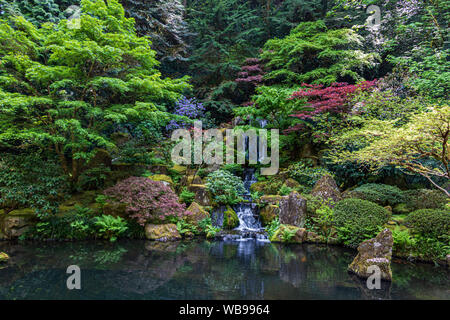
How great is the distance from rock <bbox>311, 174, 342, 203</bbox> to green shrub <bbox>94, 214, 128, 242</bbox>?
6351 millimetres

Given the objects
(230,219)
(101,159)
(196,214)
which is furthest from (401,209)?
(101,159)

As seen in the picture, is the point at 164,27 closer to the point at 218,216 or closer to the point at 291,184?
the point at 291,184

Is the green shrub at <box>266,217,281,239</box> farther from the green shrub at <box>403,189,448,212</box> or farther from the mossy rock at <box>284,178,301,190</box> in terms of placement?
the green shrub at <box>403,189,448,212</box>

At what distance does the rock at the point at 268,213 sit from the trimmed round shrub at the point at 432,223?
3714mm

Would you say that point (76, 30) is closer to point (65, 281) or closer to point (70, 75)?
point (70, 75)

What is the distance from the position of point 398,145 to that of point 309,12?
43.2 ft

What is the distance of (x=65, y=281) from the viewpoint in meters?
3.97

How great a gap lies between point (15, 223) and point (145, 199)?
3636 mm

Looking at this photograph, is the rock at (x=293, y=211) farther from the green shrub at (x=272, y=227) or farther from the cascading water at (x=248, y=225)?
the cascading water at (x=248, y=225)

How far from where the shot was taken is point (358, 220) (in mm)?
6535

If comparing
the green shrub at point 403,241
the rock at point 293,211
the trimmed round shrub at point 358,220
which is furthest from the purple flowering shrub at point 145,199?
the green shrub at point 403,241

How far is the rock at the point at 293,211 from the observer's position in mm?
7605

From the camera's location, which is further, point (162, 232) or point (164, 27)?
point (164, 27)

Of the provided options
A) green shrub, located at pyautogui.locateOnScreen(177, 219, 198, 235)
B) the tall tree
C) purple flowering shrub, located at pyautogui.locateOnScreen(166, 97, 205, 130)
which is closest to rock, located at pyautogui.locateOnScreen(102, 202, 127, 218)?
green shrub, located at pyautogui.locateOnScreen(177, 219, 198, 235)
